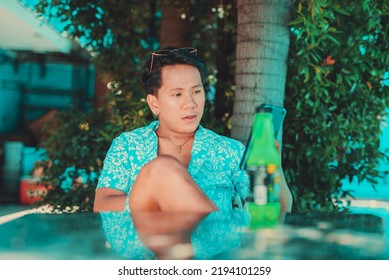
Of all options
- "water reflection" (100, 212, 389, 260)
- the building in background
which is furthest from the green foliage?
the building in background

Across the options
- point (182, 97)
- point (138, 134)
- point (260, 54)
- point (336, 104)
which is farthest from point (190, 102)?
point (336, 104)

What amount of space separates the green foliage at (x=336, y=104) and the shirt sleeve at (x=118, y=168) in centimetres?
146

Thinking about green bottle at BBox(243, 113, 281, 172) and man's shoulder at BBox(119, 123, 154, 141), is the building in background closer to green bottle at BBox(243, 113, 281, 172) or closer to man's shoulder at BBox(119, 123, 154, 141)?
man's shoulder at BBox(119, 123, 154, 141)

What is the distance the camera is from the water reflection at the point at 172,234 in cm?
140

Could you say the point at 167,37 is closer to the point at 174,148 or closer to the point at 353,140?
the point at 353,140

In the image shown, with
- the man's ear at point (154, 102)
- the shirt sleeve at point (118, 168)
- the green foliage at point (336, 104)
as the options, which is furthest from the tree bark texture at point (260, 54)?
the shirt sleeve at point (118, 168)

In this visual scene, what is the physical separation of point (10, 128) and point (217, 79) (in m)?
12.8

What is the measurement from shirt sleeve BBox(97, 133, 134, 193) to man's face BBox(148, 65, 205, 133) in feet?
0.83

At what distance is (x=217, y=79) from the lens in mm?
4672

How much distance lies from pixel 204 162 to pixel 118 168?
16.5 inches

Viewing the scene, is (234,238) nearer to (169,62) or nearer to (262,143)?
(262,143)

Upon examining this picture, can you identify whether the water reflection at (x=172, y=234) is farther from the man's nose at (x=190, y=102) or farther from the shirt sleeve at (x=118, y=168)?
the man's nose at (x=190, y=102)

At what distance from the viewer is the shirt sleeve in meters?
2.70
